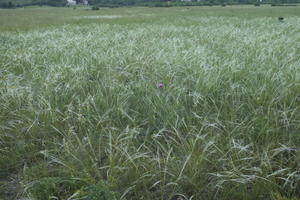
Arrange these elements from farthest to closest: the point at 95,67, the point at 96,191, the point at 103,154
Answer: the point at 95,67 → the point at 103,154 → the point at 96,191

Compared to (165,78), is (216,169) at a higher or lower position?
lower

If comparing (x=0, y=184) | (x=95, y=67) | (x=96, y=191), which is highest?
(x=95, y=67)

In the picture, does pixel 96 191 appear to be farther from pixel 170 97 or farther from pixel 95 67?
pixel 95 67

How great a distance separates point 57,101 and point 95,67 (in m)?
1.25

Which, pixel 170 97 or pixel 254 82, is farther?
pixel 254 82

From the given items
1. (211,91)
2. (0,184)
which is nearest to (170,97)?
(211,91)

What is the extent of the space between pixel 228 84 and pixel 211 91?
1.14 ft

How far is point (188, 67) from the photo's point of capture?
3506 millimetres

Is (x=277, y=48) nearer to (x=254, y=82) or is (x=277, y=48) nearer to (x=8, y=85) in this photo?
(x=254, y=82)

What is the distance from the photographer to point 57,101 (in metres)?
2.69

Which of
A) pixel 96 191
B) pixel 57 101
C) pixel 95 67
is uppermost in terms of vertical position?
pixel 95 67

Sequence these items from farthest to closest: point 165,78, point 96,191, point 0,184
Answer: point 165,78
point 0,184
point 96,191

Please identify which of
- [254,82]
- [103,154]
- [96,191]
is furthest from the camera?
[254,82]

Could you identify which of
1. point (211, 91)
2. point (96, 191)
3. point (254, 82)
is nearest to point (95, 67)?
point (211, 91)
